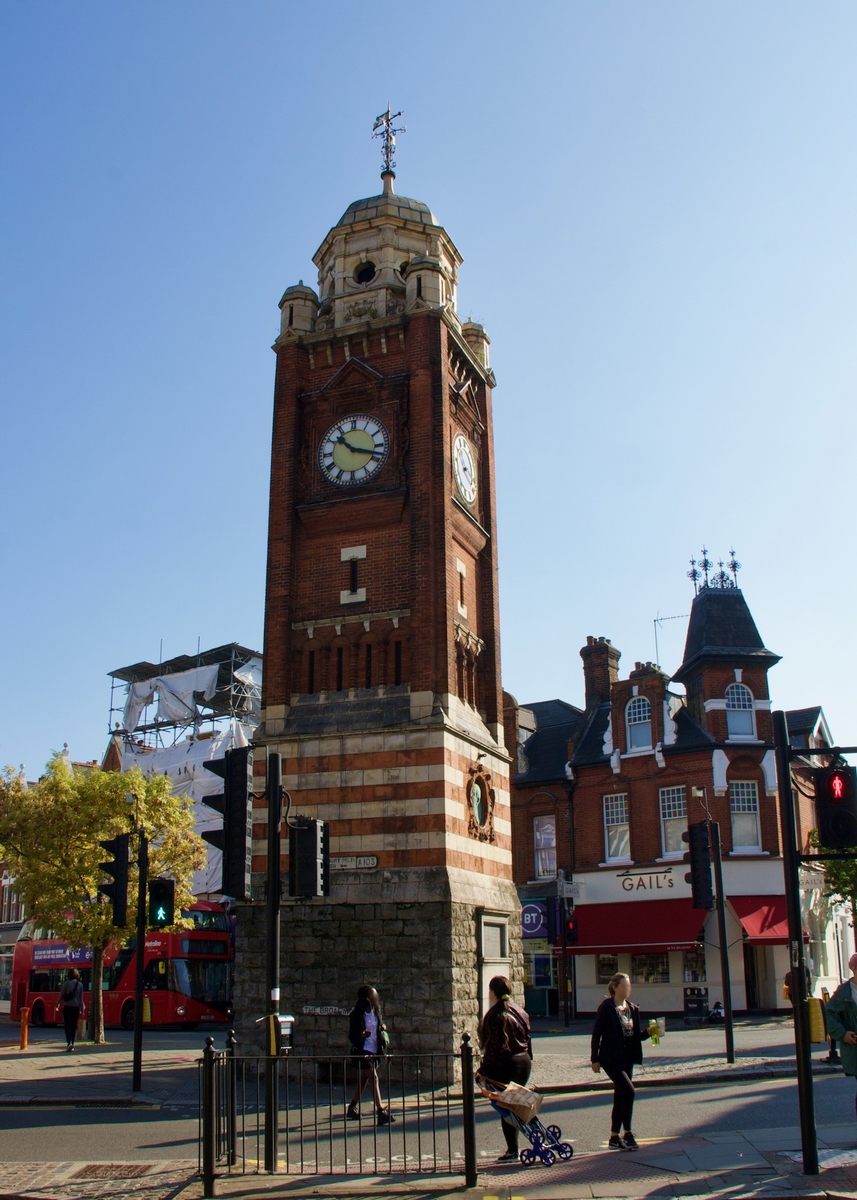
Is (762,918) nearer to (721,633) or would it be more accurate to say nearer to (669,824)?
(669,824)

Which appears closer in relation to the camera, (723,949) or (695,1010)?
(723,949)

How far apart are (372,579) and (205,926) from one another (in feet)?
64.8

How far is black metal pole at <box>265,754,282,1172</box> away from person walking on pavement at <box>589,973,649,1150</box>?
127 inches

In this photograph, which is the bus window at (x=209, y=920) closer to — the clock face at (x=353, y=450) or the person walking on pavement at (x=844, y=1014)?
the clock face at (x=353, y=450)

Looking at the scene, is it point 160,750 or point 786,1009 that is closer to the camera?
point 786,1009

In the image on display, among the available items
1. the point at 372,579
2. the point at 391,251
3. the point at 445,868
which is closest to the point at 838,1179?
the point at 445,868

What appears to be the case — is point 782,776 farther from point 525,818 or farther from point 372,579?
point 525,818

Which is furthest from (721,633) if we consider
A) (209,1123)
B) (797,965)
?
(209,1123)

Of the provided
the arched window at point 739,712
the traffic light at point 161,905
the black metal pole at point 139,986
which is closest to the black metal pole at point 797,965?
the traffic light at point 161,905

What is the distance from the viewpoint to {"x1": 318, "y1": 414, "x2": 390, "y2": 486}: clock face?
23438 mm

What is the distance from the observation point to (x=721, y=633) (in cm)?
3719

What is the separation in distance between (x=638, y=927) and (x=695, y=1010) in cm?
364

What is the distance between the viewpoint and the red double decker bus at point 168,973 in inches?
1404

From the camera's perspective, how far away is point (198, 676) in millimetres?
62938
